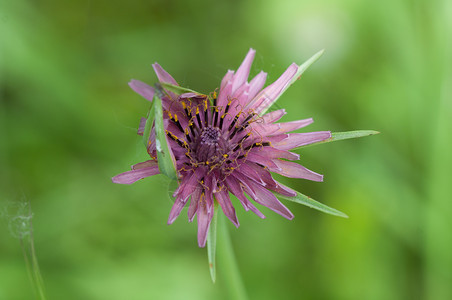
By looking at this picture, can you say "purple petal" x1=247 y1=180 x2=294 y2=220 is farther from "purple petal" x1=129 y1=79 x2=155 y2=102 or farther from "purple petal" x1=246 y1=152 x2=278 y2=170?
"purple petal" x1=129 y1=79 x2=155 y2=102

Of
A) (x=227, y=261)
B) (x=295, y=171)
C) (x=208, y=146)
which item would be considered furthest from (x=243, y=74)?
(x=227, y=261)

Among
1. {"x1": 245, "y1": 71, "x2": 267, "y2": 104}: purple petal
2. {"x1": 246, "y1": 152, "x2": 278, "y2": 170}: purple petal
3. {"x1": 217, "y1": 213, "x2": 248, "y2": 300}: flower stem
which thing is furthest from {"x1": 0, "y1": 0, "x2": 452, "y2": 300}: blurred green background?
{"x1": 246, "y1": 152, "x2": 278, "y2": 170}: purple petal

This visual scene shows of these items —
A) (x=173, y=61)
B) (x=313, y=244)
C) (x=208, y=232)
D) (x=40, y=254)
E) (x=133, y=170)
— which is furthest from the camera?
(x=173, y=61)

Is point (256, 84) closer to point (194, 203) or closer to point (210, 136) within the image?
point (210, 136)

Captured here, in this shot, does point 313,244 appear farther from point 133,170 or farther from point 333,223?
point 133,170

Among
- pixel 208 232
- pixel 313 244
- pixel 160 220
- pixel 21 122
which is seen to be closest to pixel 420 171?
pixel 313 244

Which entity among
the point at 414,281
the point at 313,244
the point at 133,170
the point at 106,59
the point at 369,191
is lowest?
the point at 414,281
